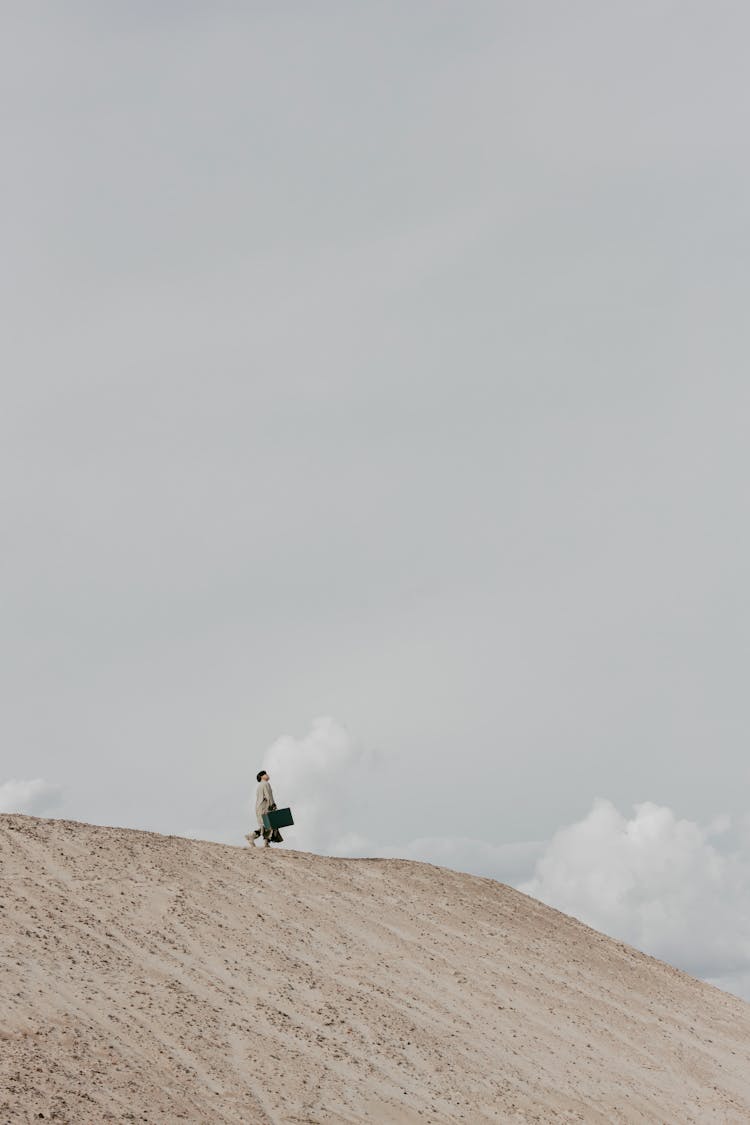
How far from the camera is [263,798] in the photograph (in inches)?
1112

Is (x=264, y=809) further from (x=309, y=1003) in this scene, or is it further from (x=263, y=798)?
(x=309, y=1003)

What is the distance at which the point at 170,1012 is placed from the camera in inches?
786

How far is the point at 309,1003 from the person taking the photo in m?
22.2

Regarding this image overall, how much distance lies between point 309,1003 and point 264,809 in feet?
21.8

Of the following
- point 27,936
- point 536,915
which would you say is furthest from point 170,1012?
point 536,915

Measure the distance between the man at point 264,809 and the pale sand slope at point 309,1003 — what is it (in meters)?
0.45

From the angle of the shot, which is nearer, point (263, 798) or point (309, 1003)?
point (309, 1003)

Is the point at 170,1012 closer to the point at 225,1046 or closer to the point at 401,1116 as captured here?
the point at 225,1046

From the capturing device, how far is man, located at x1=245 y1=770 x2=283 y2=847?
28.0 meters

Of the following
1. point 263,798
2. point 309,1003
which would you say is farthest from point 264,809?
point 309,1003

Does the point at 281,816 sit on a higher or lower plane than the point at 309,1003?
higher

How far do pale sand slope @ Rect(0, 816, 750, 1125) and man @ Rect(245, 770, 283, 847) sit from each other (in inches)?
17.6

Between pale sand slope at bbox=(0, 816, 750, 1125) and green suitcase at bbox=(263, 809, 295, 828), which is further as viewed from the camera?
green suitcase at bbox=(263, 809, 295, 828)

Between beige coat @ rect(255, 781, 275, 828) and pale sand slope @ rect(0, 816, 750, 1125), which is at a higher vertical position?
beige coat @ rect(255, 781, 275, 828)
